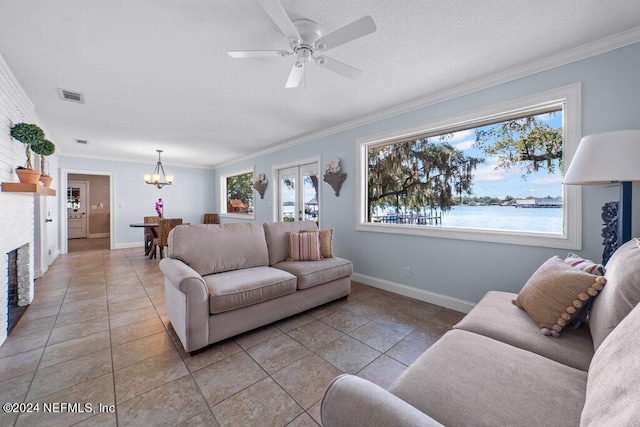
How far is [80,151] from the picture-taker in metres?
5.65

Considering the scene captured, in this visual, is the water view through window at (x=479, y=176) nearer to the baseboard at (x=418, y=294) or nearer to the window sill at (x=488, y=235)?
the window sill at (x=488, y=235)

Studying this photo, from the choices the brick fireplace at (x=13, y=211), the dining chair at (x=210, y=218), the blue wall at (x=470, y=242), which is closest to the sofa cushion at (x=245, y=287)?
the blue wall at (x=470, y=242)

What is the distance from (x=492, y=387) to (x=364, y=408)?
54cm

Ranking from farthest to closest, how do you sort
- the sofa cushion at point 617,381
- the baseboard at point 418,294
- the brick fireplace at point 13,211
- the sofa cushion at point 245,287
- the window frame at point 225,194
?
the window frame at point 225,194 → the baseboard at point 418,294 → the brick fireplace at point 13,211 → the sofa cushion at point 245,287 → the sofa cushion at point 617,381

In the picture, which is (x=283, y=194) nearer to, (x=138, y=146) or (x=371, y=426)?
(x=138, y=146)

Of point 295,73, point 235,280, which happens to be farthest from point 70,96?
point 235,280

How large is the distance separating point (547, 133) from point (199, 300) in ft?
10.9

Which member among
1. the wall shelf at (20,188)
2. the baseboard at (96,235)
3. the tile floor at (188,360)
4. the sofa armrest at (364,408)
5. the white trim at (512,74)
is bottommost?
the tile floor at (188,360)

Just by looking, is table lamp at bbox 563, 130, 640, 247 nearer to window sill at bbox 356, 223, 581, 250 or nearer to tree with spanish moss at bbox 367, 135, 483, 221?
window sill at bbox 356, 223, 581, 250

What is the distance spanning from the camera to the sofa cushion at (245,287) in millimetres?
2006

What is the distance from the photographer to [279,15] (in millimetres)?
1424

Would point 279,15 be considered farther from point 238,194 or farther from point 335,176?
point 238,194

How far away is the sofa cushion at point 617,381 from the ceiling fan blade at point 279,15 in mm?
1880

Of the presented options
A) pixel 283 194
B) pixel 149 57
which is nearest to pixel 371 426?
pixel 149 57
